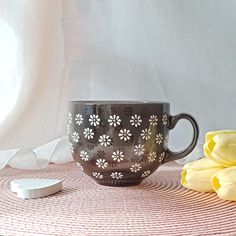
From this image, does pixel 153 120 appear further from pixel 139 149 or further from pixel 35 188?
pixel 35 188

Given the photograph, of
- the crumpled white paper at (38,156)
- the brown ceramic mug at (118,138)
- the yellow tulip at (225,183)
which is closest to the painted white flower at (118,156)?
the brown ceramic mug at (118,138)

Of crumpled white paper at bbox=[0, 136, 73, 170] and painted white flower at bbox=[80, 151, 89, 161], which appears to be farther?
crumpled white paper at bbox=[0, 136, 73, 170]

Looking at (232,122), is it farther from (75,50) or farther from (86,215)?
(86,215)

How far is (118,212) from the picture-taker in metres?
0.40

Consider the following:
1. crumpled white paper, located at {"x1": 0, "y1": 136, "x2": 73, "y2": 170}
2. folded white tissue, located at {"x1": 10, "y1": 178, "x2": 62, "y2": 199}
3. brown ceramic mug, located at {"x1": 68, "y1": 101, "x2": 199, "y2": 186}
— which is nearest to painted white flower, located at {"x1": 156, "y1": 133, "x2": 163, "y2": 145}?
brown ceramic mug, located at {"x1": 68, "y1": 101, "x2": 199, "y2": 186}

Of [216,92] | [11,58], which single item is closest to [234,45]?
[216,92]

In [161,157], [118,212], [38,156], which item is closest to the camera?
[118,212]

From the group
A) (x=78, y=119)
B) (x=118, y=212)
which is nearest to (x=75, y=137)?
(x=78, y=119)

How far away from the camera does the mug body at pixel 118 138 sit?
1.54ft

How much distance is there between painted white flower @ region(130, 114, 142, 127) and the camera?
47 centimetres

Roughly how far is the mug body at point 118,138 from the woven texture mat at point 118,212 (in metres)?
0.02

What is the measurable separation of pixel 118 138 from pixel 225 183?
0.41 feet

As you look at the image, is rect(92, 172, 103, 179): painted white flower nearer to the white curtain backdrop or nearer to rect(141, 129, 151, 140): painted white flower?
rect(141, 129, 151, 140): painted white flower

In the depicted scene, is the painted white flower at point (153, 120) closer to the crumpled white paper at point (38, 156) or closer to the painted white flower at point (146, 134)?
the painted white flower at point (146, 134)
